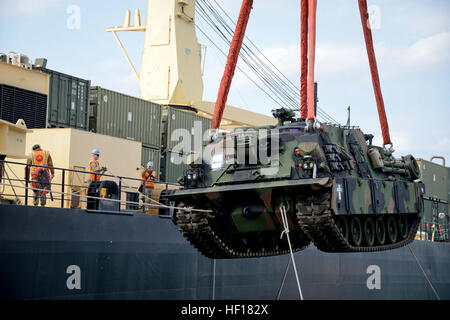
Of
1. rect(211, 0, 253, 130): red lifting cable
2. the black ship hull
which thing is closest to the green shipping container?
the black ship hull

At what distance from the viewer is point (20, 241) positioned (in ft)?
53.0

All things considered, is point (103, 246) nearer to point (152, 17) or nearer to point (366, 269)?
point (366, 269)

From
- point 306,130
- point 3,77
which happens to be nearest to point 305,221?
point 306,130

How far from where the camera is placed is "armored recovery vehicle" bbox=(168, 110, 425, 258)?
1429 cm

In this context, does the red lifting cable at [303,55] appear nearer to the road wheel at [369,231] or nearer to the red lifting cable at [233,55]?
the red lifting cable at [233,55]

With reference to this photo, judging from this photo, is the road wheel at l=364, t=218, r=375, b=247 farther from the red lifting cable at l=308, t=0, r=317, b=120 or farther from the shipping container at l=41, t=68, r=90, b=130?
the shipping container at l=41, t=68, r=90, b=130

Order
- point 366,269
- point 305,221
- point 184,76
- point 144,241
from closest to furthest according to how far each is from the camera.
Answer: point 305,221
point 144,241
point 366,269
point 184,76

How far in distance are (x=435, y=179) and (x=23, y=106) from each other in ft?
81.0

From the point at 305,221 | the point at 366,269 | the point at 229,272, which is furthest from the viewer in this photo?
the point at 366,269

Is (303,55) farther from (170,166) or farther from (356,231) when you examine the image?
(170,166)

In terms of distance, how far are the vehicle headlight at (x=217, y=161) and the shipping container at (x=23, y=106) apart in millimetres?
7746

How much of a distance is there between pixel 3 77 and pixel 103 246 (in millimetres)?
6200

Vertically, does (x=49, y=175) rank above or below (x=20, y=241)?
above
